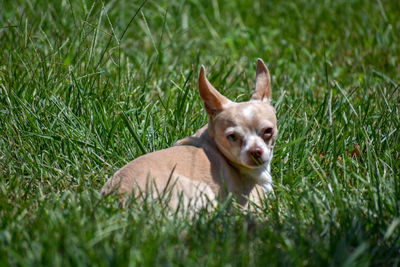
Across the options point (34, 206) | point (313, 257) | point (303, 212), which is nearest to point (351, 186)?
point (303, 212)

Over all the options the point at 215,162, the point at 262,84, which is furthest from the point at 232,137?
the point at 262,84

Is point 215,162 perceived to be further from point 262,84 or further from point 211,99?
point 262,84

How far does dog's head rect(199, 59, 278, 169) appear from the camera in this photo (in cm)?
347

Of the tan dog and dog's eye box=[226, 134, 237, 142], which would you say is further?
dog's eye box=[226, 134, 237, 142]

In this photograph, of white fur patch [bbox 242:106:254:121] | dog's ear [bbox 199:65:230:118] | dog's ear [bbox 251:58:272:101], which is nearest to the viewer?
white fur patch [bbox 242:106:254:121]

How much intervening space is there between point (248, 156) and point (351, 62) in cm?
303

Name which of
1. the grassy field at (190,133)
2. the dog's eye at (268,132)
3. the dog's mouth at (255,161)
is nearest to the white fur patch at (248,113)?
the dog's eye at (268,132)

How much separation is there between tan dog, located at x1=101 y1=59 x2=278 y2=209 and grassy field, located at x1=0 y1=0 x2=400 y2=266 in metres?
0.17

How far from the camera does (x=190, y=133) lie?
14.0 feet

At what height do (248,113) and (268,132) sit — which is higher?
(248,113)

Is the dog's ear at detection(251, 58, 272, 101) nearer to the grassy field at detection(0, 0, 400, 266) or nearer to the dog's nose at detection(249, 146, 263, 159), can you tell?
the grassy field at detection(0, 0, 400, 266)

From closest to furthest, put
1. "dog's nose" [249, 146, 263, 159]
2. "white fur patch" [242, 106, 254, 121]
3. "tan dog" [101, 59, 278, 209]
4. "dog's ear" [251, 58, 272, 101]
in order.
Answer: "tan dog" [101, 59, 278, 209] < "dog's nose" [249, 146, 263, 159] < "white fur patch" [242, 106, 254, 121] < "dog's ear" [251, 58, 272, 101]

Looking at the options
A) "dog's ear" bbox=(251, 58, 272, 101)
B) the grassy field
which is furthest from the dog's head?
the grassy field

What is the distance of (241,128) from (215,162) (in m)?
0.28
